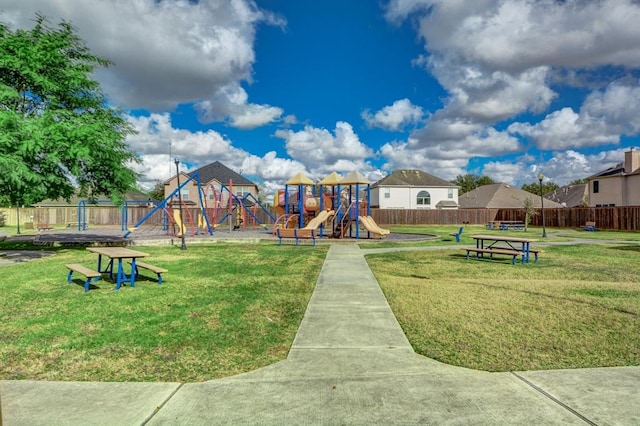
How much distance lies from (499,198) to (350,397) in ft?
216

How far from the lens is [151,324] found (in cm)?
691

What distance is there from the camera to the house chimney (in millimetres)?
44688

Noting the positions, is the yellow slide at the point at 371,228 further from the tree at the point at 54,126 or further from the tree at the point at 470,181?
the tree at the point at 470,181

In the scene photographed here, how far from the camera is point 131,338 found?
6156 millimetres

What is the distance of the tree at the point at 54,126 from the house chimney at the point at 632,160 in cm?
4901

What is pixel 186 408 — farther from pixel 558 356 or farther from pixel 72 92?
pixel 72 92

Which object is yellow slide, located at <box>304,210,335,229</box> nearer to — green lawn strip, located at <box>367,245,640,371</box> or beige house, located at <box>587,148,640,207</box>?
green lawn strip, located at <box>367,245,640,371</box>

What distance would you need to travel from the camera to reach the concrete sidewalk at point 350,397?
3660mm

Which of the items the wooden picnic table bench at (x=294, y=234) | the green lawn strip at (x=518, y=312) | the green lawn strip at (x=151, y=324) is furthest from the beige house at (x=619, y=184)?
the green lawn strip at (x=151, y=324)

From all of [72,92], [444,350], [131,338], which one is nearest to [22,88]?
[72,92]

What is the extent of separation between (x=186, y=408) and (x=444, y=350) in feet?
11.0

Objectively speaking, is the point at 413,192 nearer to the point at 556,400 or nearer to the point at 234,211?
the point at 234,211

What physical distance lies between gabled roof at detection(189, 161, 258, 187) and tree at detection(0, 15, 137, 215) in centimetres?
4197

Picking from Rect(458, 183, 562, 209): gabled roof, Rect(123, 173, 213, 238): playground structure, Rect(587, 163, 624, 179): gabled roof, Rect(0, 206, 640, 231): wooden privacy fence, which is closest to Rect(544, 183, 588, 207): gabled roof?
Rect(458, 183, 562, 209): gabled roof
